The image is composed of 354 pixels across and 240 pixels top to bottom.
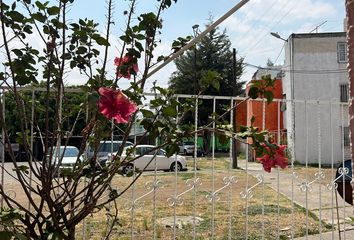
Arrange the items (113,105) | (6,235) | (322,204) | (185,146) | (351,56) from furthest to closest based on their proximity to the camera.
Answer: (322,204)
(185,146)
(113,105)
(6,235)
(351,56)

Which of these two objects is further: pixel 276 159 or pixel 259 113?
pixel 259 113

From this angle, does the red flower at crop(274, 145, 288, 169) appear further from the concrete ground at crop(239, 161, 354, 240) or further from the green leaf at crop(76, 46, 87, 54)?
the concrete ground at crop(239, 161, 354, 240)

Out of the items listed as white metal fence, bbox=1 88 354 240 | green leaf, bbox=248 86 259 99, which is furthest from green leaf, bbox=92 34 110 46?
white metal fence, bbox=1 88 354 240

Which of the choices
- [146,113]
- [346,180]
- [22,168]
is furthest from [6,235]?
[346,180]

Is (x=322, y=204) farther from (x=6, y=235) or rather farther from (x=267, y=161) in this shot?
(x=6, y=235)

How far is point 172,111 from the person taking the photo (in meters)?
1.55

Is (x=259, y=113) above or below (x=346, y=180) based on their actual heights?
above

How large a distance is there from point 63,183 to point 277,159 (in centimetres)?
96

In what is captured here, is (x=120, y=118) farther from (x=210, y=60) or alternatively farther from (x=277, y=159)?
(x=210, y=60)

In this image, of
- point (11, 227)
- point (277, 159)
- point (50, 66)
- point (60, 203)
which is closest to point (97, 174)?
point (60, 203)

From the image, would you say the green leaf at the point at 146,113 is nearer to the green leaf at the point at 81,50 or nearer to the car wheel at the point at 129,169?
the green leaf at the point at 81,50

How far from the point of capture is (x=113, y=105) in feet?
4.59

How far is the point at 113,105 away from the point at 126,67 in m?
0.42

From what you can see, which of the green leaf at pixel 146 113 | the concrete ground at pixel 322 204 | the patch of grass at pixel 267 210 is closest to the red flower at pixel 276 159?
the green leaf at pixel 146 113
